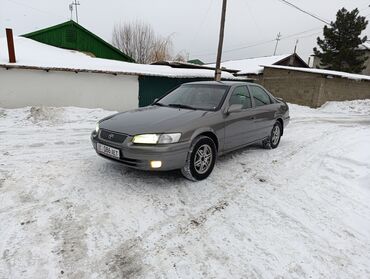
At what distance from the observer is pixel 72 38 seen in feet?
63.1

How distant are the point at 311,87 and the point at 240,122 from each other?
14560mm

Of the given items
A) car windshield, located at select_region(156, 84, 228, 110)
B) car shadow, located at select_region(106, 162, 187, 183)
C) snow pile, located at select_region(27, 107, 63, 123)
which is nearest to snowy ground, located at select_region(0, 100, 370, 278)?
car shadow, located at select_region(106, 162, 187, 183)

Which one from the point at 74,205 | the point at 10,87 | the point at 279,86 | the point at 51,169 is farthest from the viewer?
the point at 279,86

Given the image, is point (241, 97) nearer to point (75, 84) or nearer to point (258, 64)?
point (75, 84)

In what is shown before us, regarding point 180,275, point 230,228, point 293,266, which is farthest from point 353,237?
point 180,275

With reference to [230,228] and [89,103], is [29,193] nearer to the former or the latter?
[230,228]

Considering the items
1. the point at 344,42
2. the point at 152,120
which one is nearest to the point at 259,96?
the point at 152,120

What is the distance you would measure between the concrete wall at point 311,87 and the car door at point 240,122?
542 inches

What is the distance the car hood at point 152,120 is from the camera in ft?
12.0

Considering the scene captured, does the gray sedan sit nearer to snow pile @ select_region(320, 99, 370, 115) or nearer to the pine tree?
snow pile @ select_region(320, 99, 370, 115)

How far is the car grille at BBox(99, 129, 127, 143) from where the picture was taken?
365cm

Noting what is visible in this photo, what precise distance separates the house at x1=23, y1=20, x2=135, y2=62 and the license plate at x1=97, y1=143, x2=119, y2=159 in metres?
18.2

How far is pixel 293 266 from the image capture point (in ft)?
7.83

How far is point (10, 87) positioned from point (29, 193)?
768 centimetres
